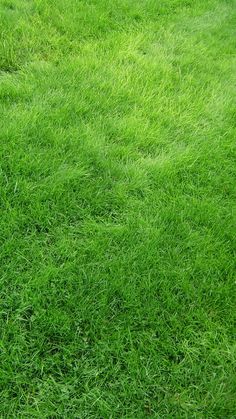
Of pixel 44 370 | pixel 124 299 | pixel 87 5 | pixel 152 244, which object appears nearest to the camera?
pixel 44 370

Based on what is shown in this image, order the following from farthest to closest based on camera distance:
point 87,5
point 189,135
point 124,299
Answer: point 87,5 → point 189,135 → point 124,299

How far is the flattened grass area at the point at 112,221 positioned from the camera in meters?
2.06

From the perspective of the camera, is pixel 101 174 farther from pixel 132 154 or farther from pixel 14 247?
pixel 14 247

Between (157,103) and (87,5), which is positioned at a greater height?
(87,5)

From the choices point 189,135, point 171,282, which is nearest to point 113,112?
point 189,135

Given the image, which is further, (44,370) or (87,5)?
(87,5)

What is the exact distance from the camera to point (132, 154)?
3146mm

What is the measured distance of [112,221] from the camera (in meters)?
2.72

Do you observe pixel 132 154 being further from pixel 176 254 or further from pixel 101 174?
pixel 176 254

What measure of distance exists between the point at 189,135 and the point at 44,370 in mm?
2173

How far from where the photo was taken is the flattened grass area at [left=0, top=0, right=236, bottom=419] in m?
2.06

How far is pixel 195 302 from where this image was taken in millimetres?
2414

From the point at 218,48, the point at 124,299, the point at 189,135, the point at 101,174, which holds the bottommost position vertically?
the point at 124,299

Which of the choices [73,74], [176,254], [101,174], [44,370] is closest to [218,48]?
[73,74]
